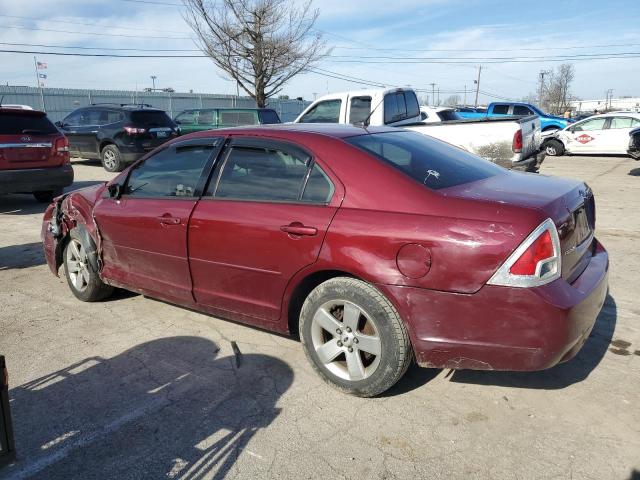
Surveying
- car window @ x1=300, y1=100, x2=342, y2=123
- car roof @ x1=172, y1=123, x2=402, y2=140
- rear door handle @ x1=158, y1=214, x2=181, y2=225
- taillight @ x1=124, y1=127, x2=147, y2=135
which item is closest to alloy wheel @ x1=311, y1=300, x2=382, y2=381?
car roof @ x1=172, y1=123, x2=402, y2=140

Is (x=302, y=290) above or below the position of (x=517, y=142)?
below

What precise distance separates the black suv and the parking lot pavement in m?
10.2

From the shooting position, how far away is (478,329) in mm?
2707

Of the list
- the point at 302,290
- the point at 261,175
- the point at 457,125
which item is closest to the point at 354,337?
the point at 302,290

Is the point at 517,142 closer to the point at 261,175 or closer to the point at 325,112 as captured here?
the point at 325,112

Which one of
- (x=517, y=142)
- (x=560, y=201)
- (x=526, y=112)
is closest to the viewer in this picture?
(x=560, y=201)

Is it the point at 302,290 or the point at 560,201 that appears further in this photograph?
the point at 302,290

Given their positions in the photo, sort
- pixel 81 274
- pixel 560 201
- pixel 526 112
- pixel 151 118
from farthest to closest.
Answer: pixel 526 112, pixel 151 118, pixel 81 274, pixel 560 201

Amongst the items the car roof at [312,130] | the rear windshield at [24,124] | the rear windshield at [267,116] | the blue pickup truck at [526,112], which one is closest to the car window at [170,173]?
the car roof at [312,130]

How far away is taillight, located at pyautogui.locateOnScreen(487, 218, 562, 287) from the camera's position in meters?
2.59

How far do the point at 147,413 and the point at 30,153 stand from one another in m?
7.30

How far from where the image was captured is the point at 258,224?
3359mm

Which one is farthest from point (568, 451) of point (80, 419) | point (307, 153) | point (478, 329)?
point (80, 419)

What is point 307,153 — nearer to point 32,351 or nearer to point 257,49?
point 32,351
